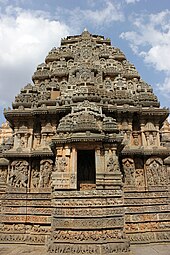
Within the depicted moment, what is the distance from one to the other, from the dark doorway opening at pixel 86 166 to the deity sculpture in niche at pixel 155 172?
312 cm

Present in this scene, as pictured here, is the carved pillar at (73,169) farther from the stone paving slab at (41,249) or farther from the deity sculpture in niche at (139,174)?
the deity sculpture in niche at (139,174)

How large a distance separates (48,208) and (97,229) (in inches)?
123

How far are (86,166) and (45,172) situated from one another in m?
2.40

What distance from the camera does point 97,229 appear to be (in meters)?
8.30

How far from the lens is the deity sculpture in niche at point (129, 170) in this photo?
1172cm

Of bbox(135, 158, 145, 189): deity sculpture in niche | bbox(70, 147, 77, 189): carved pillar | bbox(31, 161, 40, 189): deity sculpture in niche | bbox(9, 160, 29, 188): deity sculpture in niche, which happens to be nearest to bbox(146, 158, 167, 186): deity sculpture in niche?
bbox(135, 158, 145, 189): deity sculpture in niche

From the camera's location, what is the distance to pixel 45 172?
11.8m

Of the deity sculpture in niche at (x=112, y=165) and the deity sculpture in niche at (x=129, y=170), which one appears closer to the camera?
the deity sculpture in niche at (x=112, y=165)

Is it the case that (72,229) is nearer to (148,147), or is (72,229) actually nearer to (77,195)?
(77,195)

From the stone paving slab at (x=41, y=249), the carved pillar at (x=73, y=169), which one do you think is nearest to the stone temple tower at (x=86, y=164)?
the carved pillar at (x=73, y=169)

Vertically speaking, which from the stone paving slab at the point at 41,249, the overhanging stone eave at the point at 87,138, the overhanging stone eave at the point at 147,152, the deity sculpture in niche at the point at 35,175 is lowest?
the stone paving slab at the point at 41,249

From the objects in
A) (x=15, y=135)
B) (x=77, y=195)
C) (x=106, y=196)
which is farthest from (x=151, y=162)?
(x=15, y=135)

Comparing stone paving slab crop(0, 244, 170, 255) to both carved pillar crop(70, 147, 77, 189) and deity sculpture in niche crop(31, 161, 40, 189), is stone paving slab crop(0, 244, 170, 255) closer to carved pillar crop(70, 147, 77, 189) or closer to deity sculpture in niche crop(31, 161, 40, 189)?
carved pillar crop(70, 147, 77, 189)

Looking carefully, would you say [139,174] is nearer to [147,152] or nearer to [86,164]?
[147,152]
